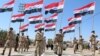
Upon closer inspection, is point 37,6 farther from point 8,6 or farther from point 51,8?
point 8,6

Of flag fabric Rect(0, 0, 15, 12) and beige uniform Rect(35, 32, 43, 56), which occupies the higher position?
flag fabric Rect(0, 0, 15, 12)

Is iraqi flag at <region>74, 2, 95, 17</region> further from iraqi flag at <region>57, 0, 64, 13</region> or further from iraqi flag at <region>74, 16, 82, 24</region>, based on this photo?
iraqi flag at <region>74, 16, 82, 24</region>

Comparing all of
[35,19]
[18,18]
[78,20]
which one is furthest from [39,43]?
[18,18]

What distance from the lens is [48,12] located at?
32.2m

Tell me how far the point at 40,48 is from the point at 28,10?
42.3 feet

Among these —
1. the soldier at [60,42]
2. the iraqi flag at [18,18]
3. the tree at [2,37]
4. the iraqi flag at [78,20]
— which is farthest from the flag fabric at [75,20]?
the tree at [2,37]

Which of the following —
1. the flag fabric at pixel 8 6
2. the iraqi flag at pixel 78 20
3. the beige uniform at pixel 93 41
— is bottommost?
the beige uniform at pixel 93 41

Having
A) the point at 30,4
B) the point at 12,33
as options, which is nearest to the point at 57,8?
the point at 30,4

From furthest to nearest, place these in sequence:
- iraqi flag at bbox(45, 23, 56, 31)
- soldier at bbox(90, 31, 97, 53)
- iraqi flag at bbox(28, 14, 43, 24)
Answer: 1. iraqi flag at bbox(45, 23, 56, 31)
2. iraqi flag at bbox(28, 14, 43, 24)
3. soldier at bbox(90, 31, 97, 53)

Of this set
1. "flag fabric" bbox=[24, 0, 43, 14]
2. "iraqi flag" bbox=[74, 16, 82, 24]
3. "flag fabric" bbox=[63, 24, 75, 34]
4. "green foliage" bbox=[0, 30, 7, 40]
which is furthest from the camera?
"green foliage" bbox=[0, 30, 7, 40]

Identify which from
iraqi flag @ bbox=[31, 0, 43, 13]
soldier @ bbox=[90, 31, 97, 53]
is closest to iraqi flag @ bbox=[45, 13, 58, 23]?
iraqi flag @ bbox=[31, 0, 43, 13]

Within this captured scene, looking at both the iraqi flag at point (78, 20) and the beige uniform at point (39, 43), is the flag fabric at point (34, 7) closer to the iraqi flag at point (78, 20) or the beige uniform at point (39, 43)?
the iraqi flag at point (78, 20)

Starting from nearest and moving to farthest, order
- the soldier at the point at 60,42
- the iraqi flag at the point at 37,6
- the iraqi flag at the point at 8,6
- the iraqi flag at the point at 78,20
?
the soldier at the point at 60,42, the iraqi flag at the point at 8,6, the iraqi flag at the point at 37,6, the iraqi flag at the point at 78,20

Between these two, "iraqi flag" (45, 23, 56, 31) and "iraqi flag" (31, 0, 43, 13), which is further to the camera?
"iraqi flag" (45, 23, 56, 31)
